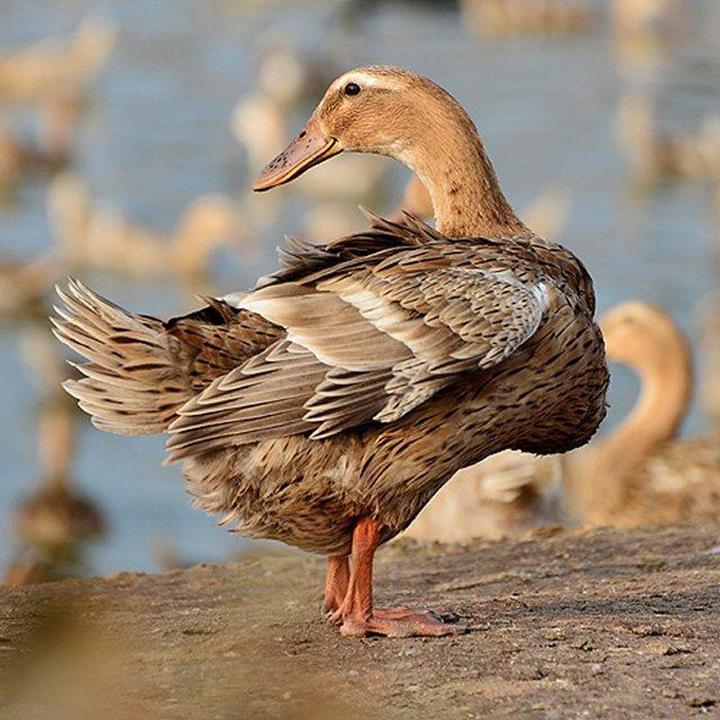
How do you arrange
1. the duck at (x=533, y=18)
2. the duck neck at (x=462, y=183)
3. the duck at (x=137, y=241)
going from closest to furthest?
1. the duck neck at (x=462, y=183)
2. the duck at (x=137, y=241)
3. the duck at (x=533, y=18)

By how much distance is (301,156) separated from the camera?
258 inches

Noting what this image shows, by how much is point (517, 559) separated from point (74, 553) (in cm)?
561

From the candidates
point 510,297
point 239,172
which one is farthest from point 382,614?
point 239,172

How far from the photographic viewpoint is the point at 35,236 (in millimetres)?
22766

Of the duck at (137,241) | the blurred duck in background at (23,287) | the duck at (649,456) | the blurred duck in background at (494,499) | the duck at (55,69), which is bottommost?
the blurred duck in background at (494,499)

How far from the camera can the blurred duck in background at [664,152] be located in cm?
2462

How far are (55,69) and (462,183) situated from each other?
24085mm

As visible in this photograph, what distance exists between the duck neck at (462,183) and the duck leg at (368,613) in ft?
3.78

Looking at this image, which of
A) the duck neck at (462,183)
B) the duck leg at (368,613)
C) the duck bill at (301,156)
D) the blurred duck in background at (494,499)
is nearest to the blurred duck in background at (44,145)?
the blurred duck in background at (494,499)

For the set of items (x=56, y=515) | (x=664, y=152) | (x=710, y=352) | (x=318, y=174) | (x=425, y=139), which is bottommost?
(x=56, y=515)

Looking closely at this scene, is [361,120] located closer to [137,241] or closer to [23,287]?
[23,287]

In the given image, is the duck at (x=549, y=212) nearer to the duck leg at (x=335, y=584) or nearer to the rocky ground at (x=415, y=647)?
the rocky ground at (x=415, y=647)

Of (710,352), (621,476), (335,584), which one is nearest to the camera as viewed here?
(335,584)

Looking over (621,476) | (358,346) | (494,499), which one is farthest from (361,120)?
(621,476)
